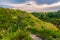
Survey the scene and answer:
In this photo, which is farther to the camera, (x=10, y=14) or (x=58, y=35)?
(x=10, y=14)

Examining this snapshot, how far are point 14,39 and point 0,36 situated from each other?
5539 mm

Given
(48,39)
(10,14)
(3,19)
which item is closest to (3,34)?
(48,39)

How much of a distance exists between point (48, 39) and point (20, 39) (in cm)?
786

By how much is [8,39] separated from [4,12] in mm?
33222

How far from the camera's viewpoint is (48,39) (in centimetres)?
4059

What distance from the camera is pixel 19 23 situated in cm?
5047

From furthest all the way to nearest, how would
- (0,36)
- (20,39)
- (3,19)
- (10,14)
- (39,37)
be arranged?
(10,14) < (3,19) < (39,37) < (0,36) < (20,39)

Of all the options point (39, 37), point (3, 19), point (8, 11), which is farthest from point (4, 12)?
point (39, 37)

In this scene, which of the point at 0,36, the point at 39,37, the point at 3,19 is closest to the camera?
Result: the point at 0,36

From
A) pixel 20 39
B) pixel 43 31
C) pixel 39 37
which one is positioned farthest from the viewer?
pixel 43 31

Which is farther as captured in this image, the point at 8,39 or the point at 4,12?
the point at 4,12

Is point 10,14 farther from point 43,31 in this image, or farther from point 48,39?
point 48,39

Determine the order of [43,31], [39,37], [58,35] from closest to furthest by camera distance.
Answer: [39,37], [58,35], [43,31]

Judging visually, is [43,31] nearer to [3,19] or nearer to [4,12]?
[3,19]
